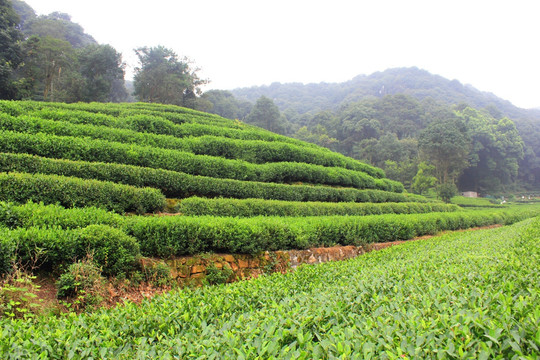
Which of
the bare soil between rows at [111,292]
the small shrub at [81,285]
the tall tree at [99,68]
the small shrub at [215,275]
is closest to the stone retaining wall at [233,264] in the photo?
the small shrub at [215,275]

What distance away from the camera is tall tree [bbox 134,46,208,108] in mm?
39219

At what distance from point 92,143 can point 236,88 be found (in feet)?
441

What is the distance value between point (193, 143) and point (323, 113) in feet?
217

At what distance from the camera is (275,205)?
11.3m

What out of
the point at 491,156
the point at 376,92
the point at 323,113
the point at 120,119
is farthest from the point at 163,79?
the point at 376,92

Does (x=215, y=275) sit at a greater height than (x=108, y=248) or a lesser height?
lesser

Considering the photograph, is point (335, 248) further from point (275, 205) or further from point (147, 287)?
point (147, 287)

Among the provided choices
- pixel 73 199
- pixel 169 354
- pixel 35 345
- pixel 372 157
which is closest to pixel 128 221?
pixel 73 199

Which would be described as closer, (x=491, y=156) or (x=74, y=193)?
(x=74, y=193)

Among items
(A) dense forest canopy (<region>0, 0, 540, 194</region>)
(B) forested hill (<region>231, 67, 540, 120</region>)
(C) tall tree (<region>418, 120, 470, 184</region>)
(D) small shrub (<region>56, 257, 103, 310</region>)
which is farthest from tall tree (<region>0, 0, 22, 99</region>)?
(B) forested hill (<region>231, 67, 540, 120</region>)

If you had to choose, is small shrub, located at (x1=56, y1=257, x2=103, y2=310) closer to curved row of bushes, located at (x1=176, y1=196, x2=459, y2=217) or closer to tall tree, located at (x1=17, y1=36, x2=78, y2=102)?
curved row of bushes, located at (x1=176, y1=196, x2=459, y2=217)

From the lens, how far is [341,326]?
255 centimetres

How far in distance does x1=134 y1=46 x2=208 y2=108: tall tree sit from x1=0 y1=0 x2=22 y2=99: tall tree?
1405 centimetres

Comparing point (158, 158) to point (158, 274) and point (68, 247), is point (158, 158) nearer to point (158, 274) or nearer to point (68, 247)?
point (158, 274)
